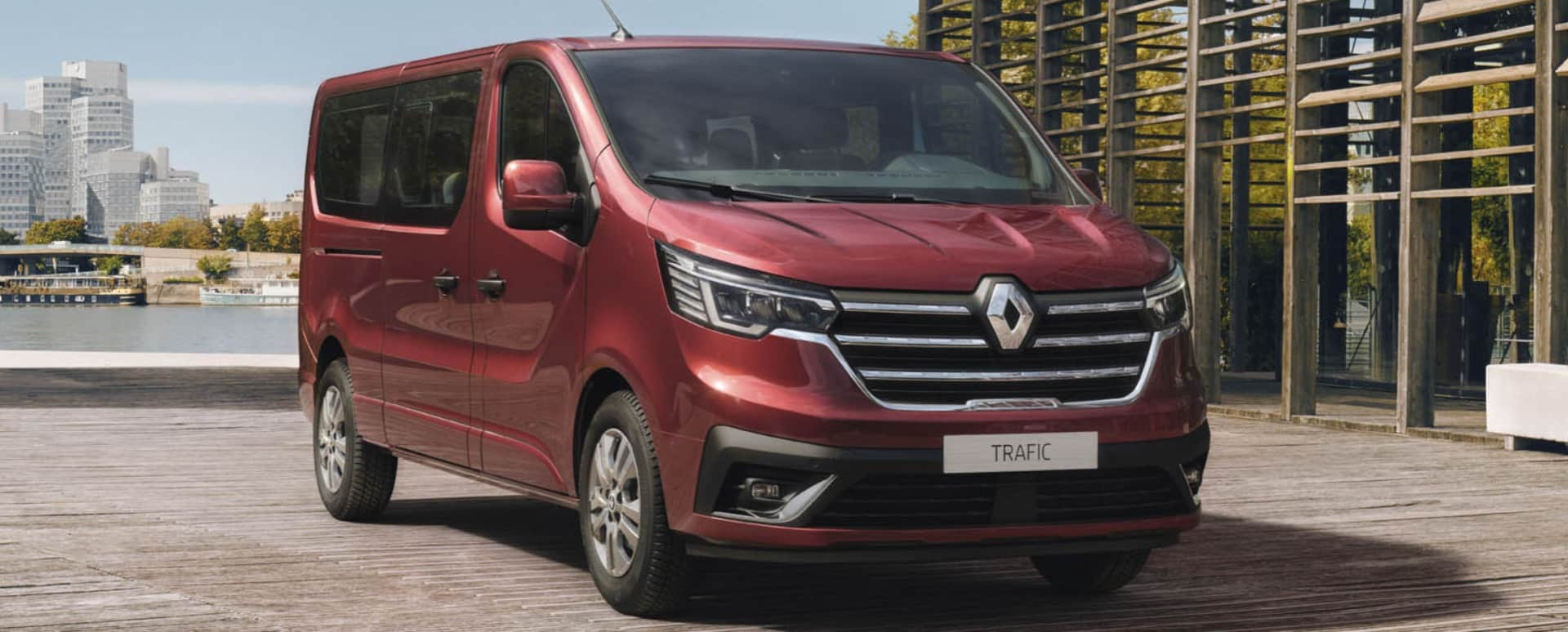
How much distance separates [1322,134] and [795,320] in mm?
11766

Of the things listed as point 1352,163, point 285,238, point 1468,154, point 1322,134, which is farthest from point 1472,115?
point 285,238

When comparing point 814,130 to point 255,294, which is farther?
point 255,294

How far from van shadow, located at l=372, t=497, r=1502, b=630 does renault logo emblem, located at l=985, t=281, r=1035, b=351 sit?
1.03m

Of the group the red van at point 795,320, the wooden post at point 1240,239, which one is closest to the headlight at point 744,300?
the red van at point 795,320

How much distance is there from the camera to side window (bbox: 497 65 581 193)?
23.1ft

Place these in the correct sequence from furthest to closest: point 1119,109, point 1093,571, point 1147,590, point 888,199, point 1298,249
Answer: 1. point 1119,109
2. point 1298,249
3. point 1147,590
4. point 1093,571
5. point 888,199

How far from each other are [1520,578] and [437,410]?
4.15 metres

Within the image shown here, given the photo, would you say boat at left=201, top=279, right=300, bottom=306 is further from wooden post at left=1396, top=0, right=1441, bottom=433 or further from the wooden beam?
wooden post at left=1396, top=0, right=1441, bottom=433

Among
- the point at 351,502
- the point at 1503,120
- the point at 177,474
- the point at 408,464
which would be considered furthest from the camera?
the point at 1503,120

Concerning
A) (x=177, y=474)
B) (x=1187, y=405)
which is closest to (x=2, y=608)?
(x=1187, y=405)

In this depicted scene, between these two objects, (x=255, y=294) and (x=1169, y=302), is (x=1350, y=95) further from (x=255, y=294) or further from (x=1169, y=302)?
(x=255, y=294)

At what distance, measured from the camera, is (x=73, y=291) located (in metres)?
191

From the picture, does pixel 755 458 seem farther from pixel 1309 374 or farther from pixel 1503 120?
pixel 1503 120

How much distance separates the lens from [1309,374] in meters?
17.0
